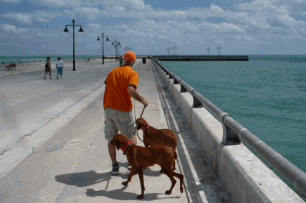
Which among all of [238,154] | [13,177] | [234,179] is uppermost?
[238,154]

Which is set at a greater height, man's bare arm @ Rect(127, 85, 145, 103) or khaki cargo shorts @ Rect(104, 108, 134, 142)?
man's bare arm @ Rect(127, 85, 145, 103)

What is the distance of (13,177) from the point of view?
4.79 meters

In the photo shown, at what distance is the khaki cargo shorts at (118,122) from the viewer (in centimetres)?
462

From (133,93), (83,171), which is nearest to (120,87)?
(133,93)

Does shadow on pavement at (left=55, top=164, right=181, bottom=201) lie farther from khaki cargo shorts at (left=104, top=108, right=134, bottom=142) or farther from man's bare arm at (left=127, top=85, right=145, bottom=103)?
man's bare arm at (left=127, top=85, right=145, bottom=103)

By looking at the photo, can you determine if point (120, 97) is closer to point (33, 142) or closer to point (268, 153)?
point (268, 153)

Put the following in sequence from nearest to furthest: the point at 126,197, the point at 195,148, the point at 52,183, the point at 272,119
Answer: the point at 126,197 < the point at 52,183 < the point at 195,148 < the point at 272,119

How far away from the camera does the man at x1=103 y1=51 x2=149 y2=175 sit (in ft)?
14.7

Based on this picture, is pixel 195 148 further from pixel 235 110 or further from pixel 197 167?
pixel 235 110

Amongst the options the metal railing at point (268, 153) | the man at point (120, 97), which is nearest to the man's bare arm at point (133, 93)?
the man at point (120, 97)

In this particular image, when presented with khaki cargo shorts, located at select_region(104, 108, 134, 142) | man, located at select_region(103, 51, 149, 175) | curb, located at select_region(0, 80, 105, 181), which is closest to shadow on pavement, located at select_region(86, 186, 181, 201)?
man, located at select_region(103, 51, 149, 175)

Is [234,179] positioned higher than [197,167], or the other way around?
[234,179]

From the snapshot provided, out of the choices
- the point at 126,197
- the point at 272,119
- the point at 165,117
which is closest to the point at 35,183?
the point at 126,197

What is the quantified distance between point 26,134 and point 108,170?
346 centimetres
